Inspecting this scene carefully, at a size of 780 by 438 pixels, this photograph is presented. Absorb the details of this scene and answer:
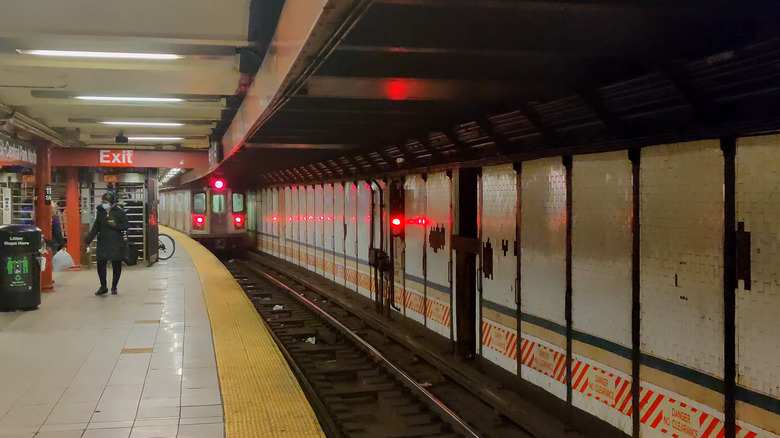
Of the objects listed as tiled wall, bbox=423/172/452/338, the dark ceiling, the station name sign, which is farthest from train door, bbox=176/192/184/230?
the dark ceiling

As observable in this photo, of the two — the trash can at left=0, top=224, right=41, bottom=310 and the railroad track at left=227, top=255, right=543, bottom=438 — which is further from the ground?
the trash can at left=0, top=224, right=41, bottom=310

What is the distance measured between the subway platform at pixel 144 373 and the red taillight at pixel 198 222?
16.1 meters

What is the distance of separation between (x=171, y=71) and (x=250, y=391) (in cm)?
402

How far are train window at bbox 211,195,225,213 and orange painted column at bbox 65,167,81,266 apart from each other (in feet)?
33.4

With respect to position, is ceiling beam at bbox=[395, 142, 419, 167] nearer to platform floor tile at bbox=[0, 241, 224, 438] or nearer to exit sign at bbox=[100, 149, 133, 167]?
platform floor tile at bbox=[0, 241, 224, 438]

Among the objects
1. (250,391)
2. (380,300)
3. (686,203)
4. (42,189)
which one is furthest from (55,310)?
(686,203)

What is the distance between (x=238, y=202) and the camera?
2872 cm

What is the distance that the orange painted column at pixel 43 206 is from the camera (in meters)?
12.5

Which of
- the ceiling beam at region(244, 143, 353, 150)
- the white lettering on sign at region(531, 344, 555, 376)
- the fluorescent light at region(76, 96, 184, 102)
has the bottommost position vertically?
the white lettering on sign at region(531, 344, 555, 376)

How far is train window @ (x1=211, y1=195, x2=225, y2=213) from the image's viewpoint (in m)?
27.5

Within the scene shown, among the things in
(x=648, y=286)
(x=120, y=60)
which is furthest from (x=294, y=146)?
(x=648, y=286)

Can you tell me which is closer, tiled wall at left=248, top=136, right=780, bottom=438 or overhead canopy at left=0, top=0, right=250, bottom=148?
tiled wall at left=248, top=136, right=780, bottom=438

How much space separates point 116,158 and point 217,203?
11.6 metres

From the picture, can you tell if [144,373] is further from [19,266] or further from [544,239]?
[19,266]
